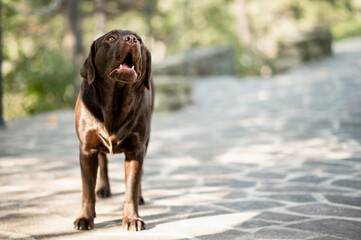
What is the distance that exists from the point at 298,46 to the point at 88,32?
52.6ft

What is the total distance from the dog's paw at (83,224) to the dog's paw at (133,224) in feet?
0.83

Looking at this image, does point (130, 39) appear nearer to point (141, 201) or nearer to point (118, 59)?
point (118, 59)

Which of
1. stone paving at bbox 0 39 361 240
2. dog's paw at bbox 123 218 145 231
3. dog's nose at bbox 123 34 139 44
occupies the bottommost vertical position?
stone paving at bbox 0 39 361 240

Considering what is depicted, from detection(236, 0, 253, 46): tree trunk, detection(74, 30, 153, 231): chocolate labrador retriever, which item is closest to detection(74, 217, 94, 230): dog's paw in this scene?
detection(74, 30, 153, 231): chocolate labrador retriever

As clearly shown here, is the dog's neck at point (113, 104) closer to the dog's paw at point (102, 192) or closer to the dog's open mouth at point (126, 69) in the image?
the dog's open mouth at point (126, 69)

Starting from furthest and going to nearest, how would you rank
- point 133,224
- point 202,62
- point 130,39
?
point 202,62, point 133,224, point 130,39

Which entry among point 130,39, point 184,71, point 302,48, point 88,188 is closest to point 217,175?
point 88,188

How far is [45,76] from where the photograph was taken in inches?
439

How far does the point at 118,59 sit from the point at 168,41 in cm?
2350

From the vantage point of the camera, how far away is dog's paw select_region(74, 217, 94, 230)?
3.23 metres

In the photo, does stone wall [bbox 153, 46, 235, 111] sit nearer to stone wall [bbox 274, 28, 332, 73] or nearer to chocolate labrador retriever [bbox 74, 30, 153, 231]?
stone wall [bbox 274, 28, 332, 73]

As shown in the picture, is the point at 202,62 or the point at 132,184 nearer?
the point at 132,184

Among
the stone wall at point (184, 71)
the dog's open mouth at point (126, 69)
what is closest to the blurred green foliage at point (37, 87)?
the stone wall at point (184, 71)

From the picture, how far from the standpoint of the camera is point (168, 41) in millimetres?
26016
